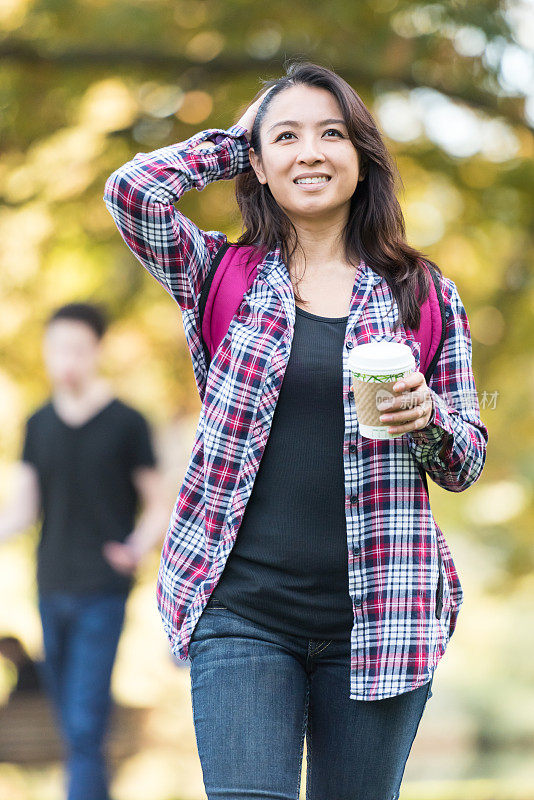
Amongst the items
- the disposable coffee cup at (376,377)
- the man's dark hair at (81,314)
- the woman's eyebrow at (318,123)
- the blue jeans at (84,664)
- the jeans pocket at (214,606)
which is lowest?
the blue jeans at (84,664)

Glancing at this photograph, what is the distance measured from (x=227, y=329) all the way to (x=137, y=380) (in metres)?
5.02

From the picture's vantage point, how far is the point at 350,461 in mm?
1908

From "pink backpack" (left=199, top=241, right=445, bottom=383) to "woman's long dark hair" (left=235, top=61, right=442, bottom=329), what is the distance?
0.13 ft

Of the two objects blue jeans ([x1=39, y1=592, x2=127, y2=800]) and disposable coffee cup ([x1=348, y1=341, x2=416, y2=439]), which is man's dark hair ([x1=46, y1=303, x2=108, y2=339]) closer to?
blue jeans ([x1=39, y1=592, x2=127, y2=800])

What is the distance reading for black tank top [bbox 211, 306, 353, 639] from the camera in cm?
192

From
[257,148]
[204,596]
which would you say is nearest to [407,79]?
[257,148]

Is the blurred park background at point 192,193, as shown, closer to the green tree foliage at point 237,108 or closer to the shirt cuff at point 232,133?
the green tree foliage at point 237,108

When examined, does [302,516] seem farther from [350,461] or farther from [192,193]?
[192,193]

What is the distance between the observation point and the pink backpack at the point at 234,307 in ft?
6.68

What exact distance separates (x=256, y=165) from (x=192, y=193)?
2892 mm

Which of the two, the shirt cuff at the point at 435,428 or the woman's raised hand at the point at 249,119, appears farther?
the woman's raised hand at the point at 249,119

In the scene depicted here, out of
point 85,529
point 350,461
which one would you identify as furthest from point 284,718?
point 85,529

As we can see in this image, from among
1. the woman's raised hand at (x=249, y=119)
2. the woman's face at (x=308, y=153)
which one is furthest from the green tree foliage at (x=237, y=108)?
the woman's face at (x=308, y=153)

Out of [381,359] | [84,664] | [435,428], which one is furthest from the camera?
[84,664]
